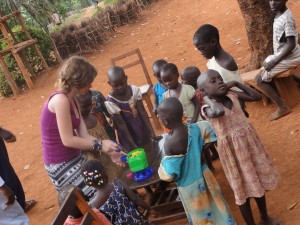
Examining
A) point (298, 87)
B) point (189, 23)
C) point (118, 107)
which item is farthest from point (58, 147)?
point (189, 23)

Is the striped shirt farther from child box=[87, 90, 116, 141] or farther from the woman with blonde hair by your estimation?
the woman with blonde hair

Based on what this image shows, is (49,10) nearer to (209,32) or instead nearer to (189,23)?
(189,23)

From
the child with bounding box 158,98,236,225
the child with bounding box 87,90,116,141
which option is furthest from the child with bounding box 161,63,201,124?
the child with bounding box 158,98,236,225

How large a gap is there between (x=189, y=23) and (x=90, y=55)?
3.43 m

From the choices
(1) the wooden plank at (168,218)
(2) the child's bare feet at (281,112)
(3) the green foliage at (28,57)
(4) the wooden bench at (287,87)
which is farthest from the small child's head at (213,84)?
(3) the green foliage at (28,57)

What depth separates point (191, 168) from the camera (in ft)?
9.02

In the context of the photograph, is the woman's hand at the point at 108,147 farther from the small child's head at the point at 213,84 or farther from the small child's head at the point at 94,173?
the small child's head at the point at 213,84

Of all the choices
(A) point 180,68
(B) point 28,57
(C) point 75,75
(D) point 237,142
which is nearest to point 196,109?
(D) point 237,142

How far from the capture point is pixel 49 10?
13367 mm

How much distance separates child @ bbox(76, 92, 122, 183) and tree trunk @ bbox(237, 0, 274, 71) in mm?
2948

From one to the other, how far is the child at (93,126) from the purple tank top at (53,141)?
430 mm

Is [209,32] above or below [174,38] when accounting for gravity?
above

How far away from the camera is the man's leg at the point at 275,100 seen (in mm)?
4828

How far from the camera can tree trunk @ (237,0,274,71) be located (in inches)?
223
